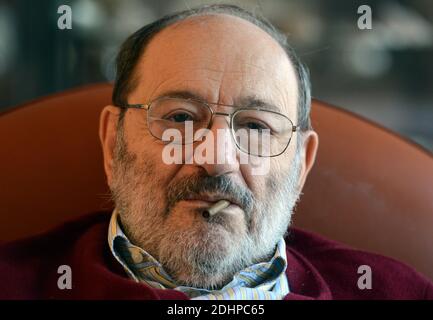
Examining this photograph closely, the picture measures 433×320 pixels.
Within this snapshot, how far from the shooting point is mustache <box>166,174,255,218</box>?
42.1 inches

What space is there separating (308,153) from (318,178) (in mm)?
83

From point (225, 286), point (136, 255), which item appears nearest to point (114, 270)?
point (136, 255)

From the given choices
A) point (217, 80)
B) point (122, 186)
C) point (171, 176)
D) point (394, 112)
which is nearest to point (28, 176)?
point (122, 186)

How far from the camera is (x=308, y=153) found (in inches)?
50.9

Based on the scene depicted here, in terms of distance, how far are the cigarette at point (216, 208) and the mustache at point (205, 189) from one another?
0.04ft

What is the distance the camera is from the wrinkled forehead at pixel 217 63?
1.12 metres

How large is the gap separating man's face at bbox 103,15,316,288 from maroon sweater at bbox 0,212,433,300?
8 cm

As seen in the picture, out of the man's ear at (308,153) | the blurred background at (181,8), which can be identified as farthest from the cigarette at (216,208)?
the blurred background at (181,8)

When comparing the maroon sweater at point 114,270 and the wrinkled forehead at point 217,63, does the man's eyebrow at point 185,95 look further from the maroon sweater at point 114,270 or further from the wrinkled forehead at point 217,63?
the maroon sweater at point 114,270

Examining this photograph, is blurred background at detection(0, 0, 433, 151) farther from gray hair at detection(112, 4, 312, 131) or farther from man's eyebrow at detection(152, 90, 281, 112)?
man's eyebrow at detection(152, 90, 281, 112)

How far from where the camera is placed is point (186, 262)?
1.10 m

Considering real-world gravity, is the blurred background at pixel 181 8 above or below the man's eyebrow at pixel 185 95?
above

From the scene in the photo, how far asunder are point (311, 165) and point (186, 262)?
37 centimetres

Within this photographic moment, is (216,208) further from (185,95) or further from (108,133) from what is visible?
(108,133)
